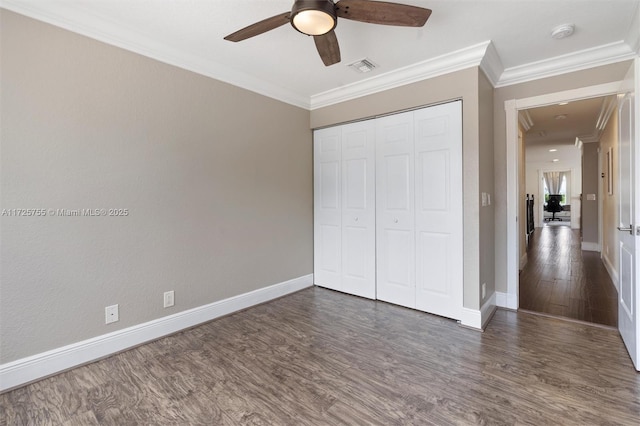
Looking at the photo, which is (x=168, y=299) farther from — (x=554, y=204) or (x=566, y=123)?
(x=554, y=204)

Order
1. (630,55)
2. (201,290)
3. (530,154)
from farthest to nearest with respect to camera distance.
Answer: (530,154), (201,290), (630,55)

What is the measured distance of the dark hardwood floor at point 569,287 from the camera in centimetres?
314

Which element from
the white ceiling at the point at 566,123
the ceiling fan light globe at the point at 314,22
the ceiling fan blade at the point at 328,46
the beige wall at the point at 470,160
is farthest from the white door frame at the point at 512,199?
the ceiling fan light globe at the point at 314,22

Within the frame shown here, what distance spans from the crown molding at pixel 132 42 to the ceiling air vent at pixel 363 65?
1002mm

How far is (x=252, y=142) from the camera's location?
3.40m

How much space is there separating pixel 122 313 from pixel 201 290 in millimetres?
680

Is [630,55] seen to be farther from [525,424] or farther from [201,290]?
[201,290]

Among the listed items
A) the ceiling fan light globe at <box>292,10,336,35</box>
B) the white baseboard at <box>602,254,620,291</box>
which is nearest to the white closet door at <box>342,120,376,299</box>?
the ceiling fan light globe at <box>292,10,336,35</box>

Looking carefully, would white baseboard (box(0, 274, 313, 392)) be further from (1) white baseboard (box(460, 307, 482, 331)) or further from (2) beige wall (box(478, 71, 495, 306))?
(2) beige wall (box(478, 71, 495, 306))

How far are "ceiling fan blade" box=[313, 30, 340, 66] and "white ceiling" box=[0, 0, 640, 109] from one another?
1.14ft

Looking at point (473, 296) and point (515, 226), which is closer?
point (473, 296)

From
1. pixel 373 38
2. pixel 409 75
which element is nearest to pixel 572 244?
pixel 409 75

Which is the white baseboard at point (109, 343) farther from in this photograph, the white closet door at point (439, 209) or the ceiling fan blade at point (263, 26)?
the ceiling fan blade at point (263, 26)

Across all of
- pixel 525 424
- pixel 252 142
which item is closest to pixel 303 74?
pixel 252 142
